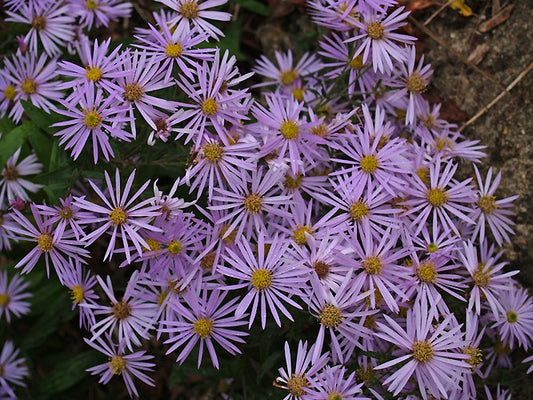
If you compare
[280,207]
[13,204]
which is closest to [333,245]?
[280,207]

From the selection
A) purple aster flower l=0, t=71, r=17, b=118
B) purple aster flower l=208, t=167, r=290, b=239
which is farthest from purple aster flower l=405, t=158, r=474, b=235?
purple aster flower l=0, t=71, r=17, b=118

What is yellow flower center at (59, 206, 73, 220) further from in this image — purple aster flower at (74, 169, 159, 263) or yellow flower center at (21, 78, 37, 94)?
yellow flower center at (21, 78, 37, 94)

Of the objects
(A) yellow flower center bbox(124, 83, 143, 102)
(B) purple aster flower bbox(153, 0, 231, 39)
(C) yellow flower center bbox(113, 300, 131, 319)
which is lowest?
(C) yellow flower center bbox(113, 300, 131, 319)

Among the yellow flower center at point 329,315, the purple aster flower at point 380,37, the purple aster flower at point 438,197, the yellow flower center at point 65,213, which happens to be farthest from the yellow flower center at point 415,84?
the yellow flower center at point 65,213

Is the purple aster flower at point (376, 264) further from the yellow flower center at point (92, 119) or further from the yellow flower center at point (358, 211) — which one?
the yellow flower center at point (92, 119)

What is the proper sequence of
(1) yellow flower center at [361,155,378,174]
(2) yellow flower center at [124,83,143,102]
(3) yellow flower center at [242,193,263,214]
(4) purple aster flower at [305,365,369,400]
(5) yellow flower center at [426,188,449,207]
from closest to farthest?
(4) purple aster flower at [305,365,369,400], (2) yellow flower center at [124,83,143,102], (3) yellow flower center at [242,193,263,214], (1) yellow flower center at [361,155,378,174], (5) yellow flower center at [426,188,449,207]

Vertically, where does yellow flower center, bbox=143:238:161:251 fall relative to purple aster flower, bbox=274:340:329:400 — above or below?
above
